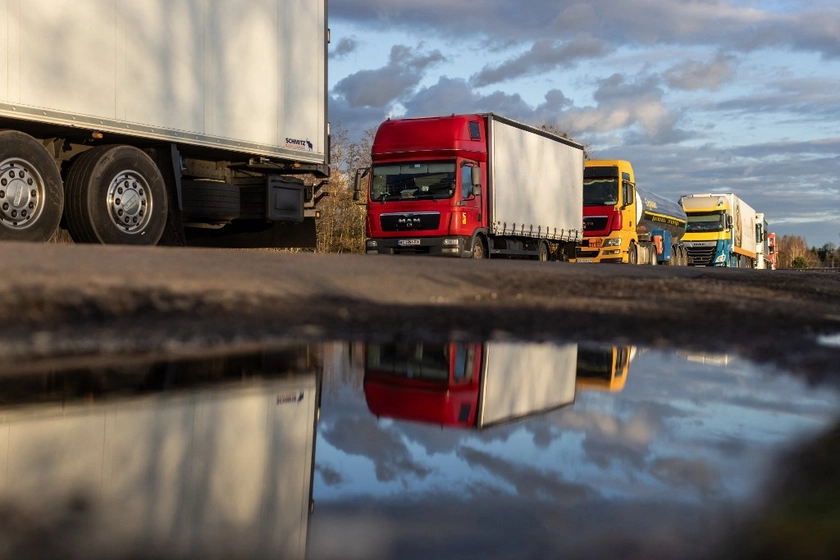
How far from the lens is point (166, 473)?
201 centimetres

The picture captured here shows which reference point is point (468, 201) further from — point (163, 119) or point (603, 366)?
point (603, 366)

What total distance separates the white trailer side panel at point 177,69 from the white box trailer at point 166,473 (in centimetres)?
785

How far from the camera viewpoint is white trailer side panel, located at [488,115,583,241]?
22.4m

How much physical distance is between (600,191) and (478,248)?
9.54 meters

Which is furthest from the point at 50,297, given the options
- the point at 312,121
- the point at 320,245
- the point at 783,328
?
the point at 320,245

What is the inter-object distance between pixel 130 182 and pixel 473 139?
10.9 metres

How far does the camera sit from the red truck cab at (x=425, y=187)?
20188 millimetres

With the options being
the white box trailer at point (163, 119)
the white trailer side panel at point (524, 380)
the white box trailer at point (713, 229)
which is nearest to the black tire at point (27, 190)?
the white box trailer at point (163, 119)

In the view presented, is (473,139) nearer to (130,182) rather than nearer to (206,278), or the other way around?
Result: (130,182)

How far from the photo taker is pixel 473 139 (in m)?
21.1

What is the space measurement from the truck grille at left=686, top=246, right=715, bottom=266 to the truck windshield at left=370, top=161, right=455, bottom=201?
24.3 meters

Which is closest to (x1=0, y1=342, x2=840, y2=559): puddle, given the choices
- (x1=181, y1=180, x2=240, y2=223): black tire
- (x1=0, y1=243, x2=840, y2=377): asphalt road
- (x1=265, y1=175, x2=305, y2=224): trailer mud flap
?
(x1=0, y1=243, x2=840, y2=377): asphalt road

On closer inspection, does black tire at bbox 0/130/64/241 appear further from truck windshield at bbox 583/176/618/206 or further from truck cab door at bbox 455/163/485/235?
truck windshield at bbox 583/176/618/206

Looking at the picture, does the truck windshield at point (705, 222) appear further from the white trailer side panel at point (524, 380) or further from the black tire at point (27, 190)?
the white trailer side panel at point (524, 380)
